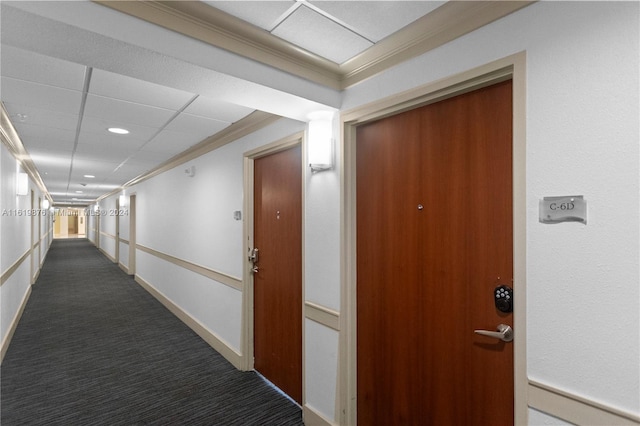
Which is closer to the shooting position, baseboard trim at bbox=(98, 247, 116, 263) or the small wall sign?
the small wall sign

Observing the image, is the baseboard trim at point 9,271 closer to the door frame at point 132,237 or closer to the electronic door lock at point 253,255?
the electronic door lock at point 253,255

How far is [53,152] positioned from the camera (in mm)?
4406

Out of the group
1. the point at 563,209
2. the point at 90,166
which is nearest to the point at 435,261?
the point at 563,209

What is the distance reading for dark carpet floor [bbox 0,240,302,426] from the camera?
91.9 inches

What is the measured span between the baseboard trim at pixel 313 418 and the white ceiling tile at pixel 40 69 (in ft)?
8.92

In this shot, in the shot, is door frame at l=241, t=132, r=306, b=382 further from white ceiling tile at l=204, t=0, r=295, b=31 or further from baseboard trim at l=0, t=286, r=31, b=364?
baseboard trim at l=0, t=286, r=31, b=364

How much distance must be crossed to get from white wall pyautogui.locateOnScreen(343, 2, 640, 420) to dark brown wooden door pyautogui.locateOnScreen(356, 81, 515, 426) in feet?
0.52

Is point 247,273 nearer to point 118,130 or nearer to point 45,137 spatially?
point 118,130

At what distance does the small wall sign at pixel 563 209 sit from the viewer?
1.11m

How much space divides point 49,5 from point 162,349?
3.36 meters

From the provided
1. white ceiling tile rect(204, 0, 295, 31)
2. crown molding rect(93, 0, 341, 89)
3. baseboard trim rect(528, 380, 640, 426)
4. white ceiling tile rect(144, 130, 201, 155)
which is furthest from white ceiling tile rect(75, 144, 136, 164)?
baseboard trim rect(528, 380, 640, 426)

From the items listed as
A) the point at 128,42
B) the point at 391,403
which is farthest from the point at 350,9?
the point at 391,403

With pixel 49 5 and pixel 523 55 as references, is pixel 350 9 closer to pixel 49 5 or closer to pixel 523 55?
pixel 523 55

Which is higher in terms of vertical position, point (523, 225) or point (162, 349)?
point (523, 225)
